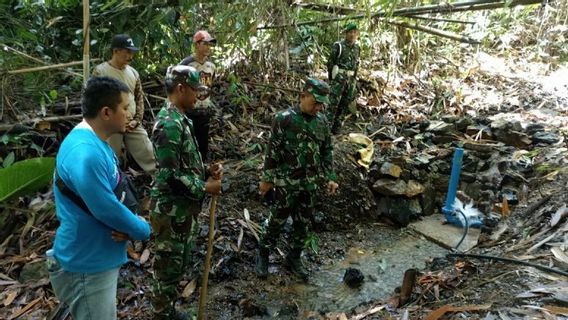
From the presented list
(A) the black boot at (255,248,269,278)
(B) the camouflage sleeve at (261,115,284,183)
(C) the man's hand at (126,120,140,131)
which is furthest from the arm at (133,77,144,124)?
(A) the black boot at (255,248,269,278)

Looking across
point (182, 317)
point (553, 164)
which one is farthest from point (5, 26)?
point (553, 164)

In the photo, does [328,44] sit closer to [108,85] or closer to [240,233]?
[240,233]

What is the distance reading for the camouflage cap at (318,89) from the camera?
13.3ft

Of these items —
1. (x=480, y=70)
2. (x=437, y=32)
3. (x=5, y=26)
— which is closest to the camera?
(x=5, y=26)

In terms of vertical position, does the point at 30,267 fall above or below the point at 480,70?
below

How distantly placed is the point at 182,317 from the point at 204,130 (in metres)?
2.60

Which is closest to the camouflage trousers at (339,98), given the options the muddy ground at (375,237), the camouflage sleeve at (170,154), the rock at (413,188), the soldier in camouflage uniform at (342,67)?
the soldier in camouflage uniform at (342,67)

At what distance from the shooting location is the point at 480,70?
11148 mm

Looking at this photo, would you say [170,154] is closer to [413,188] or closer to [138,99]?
[138,99]

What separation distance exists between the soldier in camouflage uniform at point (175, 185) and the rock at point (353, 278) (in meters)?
2.18

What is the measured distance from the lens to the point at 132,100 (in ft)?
16.1

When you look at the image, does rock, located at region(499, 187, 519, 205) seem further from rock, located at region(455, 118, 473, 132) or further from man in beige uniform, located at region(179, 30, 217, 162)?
man in beige uniform, located at region(179, 30, 217, 162)

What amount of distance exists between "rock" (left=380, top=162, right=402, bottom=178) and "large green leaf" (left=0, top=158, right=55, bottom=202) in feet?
15.5

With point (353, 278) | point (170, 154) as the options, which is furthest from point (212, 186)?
point (353, 278)
